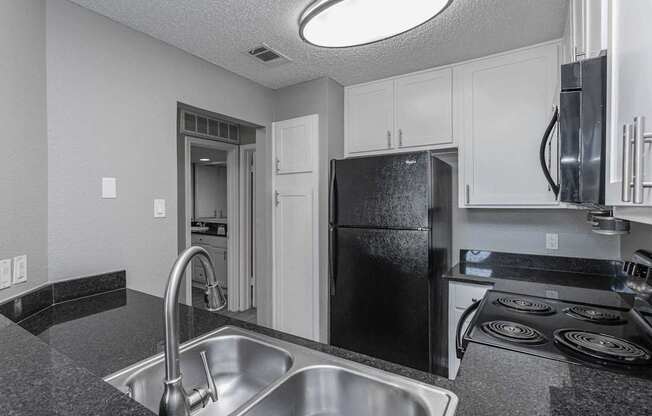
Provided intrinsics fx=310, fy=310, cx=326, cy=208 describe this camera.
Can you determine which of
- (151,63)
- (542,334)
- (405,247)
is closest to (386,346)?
(405,247)

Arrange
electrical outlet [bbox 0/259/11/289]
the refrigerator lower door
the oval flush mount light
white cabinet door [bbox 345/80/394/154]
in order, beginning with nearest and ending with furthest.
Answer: electrical outlet [bbox 0/259/11/289] → the oval flush mount light → the refrigerator lower door → white cabinet door [bbox 345/80/394/154]

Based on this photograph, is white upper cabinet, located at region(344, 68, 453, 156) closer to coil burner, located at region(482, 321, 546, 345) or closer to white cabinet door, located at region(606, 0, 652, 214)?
coil burner, located at region(482, 321, 546, 345)

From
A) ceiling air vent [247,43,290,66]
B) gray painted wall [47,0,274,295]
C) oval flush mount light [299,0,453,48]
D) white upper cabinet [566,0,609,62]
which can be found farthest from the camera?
ceiling air vent [247,43,290,66]

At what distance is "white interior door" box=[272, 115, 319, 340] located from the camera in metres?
Result: 2.51

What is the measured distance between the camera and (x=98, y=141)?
1650 millimetres

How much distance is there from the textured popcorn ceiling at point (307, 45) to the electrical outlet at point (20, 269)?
128 cm

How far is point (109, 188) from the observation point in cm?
169

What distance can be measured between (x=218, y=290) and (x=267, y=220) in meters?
1.96

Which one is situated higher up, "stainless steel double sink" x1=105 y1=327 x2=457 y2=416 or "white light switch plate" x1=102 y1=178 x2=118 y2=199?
"white light switch plate" x1=102 y1=178 x2=118 y2=199

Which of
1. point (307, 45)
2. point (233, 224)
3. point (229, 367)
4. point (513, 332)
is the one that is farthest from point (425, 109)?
point (233, 224)

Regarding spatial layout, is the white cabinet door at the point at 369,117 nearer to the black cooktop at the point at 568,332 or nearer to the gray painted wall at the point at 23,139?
the black cooktop at the point at 568,332

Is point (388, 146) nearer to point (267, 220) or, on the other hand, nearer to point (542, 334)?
point (267, 220)

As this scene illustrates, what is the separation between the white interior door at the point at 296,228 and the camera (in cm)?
251

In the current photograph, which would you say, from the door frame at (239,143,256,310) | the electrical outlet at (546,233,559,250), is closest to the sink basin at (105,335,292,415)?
the electrical outlet at (546,233,559,250)
